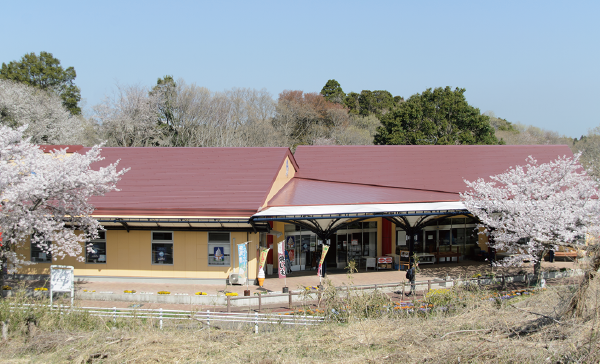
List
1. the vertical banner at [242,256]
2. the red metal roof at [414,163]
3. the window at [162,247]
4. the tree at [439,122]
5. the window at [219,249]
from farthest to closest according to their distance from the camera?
the tree at [439,122], the red metal roof at [414,163], the window at [162,247], the window at [219,249], the vertical banner at [242,256]

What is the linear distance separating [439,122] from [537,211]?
90.6ft

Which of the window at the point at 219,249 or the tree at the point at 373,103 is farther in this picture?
the tree at the point at 373,103

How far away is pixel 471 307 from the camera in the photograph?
37.5 ft

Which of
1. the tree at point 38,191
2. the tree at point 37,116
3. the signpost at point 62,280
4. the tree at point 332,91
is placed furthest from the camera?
the tree at point 332,91

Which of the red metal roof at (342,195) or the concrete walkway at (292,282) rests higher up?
the red metal roof at (342,195)

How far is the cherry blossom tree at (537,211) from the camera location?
1753 centimetres

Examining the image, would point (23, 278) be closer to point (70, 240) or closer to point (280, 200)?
point (70, 240)

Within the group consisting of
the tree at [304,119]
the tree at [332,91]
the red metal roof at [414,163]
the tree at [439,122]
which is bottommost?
the red metal roof at [414,163]

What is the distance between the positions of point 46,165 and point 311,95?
4997cm

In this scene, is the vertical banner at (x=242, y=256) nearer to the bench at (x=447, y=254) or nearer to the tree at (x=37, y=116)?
the bench at (x=447, y=254)

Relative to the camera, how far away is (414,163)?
89.9 ft

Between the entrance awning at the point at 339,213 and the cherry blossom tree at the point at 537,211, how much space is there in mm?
→ 1446

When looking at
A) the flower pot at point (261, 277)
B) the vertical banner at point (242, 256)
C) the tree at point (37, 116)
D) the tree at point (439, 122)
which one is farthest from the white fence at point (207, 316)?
the tree at point (37, 116)

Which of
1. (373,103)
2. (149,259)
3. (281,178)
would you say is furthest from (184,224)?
(373,103)
